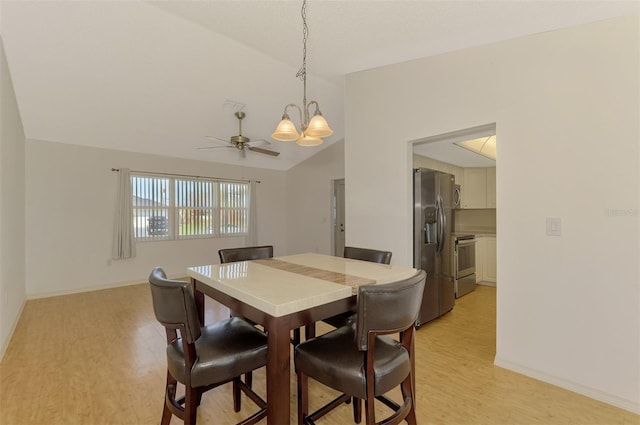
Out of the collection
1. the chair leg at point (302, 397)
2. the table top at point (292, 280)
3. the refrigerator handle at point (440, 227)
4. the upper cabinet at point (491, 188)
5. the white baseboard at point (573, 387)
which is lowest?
the white baseboard at point (573, 387)

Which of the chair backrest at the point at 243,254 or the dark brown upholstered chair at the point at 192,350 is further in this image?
the chair backrest at the point at 243,254

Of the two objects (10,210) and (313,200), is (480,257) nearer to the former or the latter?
(313,200)

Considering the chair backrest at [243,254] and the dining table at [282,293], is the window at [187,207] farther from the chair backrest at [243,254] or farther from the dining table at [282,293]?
the dining table at [282,293]

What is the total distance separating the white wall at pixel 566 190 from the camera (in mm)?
1837

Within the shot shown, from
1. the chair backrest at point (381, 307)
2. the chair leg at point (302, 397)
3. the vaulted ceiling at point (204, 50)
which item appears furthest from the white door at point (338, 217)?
the chair backrest at point (381, 307)

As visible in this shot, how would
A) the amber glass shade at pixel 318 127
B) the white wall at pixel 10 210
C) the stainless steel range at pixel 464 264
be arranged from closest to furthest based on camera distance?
the amber glass shade at pixel 318 127 < the white wall at pixel 10 210 < the stainless steel range at pixel 464 264

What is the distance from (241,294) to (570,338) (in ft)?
7.50

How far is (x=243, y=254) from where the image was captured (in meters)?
2.53

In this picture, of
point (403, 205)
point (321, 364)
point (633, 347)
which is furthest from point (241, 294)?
point (633, 347)

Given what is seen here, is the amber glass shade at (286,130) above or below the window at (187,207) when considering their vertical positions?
above

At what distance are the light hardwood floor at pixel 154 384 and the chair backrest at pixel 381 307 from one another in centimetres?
92

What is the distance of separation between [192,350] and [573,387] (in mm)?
2507

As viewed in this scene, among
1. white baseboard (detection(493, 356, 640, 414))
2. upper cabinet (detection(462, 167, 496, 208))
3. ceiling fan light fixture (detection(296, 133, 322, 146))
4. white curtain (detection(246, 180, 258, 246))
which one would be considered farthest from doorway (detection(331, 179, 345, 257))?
white baseboard (detection(493, 356, 640, 414))

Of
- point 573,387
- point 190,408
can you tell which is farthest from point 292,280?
point 573,387
